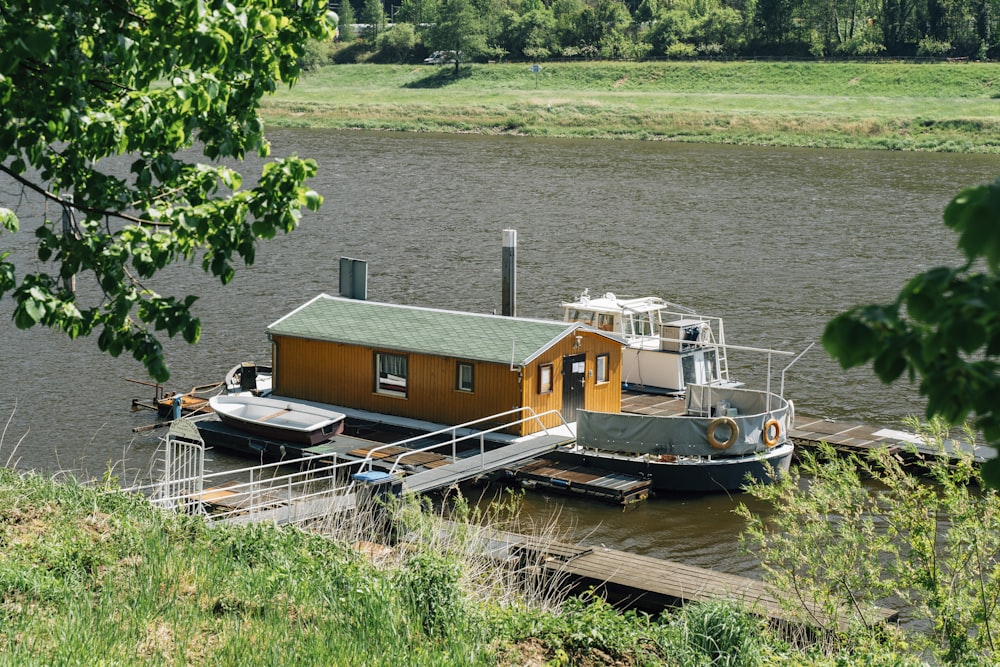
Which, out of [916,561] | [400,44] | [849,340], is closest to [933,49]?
[400,44]

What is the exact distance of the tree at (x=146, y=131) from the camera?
8734 mm

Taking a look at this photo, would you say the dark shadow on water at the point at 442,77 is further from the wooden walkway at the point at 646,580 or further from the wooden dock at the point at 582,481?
the wooden walkway at the point at 646,580

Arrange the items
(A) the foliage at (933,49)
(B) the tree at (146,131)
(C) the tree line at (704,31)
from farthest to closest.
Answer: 1. (C) the tree line at (704,31)
2. (A) the foliage at (933,49)
3. (B) the tree at (146,131)

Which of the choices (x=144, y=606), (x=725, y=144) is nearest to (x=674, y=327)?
(x=144, y=606)

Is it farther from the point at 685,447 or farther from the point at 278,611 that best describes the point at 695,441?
the point at 278,611

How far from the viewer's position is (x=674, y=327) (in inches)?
1201

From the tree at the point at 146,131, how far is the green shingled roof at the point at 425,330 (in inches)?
626

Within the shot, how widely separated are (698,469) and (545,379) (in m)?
3.98

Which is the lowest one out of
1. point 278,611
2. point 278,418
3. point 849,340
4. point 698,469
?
point 698,469

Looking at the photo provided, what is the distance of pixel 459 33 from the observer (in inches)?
5030

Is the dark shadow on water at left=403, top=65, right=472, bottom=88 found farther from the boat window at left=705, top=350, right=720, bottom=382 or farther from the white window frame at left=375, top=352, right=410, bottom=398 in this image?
the white window frame at left=375, top=352, right=410, bottom=398

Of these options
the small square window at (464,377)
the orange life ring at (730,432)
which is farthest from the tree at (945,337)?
the small square window at (464,377)

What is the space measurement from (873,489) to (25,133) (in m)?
21.1

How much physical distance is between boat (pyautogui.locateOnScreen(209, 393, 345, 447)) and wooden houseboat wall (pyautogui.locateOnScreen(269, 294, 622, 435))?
88 cm
